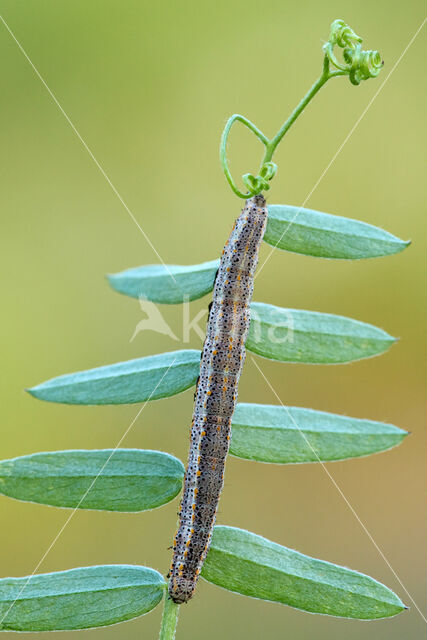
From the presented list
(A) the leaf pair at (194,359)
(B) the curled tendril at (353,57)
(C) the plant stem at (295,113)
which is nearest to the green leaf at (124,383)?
(A) the leaf pair at (194,359)

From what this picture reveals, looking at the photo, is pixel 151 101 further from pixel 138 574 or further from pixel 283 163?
pixel 138 574

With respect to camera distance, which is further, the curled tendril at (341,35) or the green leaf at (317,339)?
the green leaf at (317,339)

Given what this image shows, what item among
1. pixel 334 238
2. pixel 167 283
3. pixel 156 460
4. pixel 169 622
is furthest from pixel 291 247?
pixel 169 622

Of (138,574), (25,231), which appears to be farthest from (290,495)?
(138,574)

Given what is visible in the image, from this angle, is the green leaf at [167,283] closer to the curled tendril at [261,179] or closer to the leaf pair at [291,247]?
Answer: the leaf pair at [291,247]

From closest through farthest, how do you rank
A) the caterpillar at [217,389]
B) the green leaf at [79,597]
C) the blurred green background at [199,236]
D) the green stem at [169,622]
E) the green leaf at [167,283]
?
the green stem at [169,622], the green leaf at [79,597], the green leaf at [167,283], the caterpillar at [217,389], the blurred green background at [199,236]
